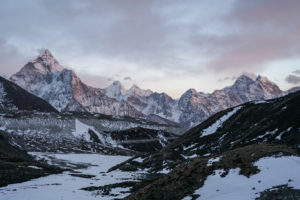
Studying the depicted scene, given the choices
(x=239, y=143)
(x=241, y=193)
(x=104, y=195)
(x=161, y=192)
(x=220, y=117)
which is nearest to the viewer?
(x=241, y=193)

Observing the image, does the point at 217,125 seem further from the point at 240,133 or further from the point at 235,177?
the point at 235,177

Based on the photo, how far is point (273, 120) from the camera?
88125 millimetres

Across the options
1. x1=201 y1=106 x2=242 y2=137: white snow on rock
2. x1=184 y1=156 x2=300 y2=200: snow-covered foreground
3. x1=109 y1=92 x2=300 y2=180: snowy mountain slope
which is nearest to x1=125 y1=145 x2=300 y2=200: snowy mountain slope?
x1=184 y1=156 x2=300 y2=200: snow-covered foreground

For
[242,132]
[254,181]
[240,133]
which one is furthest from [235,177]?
[242,132]

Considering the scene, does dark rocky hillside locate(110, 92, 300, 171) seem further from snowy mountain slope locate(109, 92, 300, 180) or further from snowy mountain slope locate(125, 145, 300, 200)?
snowy mountain slope locate(125, 145, 300, 200)

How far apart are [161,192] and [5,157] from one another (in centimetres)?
8721

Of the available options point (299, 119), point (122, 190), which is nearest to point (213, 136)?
point (299, 119)

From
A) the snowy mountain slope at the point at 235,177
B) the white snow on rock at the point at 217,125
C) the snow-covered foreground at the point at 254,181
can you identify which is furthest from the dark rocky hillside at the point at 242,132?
the snow-covered foreground at the point at 254,181

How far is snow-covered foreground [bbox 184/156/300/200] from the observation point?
2727 centimetres

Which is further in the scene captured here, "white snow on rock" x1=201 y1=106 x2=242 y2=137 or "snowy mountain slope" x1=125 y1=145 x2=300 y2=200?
"white snow on rock" x1=201 y1=106 x2=242 y2=137

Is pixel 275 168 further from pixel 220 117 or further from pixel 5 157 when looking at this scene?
pixel 220 117

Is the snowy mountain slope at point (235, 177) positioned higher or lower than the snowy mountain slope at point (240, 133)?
lower

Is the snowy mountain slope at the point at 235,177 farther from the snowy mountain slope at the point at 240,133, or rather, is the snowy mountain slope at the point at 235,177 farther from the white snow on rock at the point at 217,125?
the white snow on rock at the point at 217,125

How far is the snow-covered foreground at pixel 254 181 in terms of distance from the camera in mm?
27266
